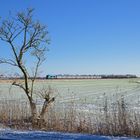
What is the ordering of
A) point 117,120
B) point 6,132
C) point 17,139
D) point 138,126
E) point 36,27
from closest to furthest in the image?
point 17,139 → point 6,132 → point 138,126 → point 117,120 → point 36,27

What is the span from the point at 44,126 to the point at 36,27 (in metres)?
3.81

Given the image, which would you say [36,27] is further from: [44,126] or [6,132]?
[6,132]

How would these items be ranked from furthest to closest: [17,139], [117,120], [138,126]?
[117,120] → [138,126] → [17,139]

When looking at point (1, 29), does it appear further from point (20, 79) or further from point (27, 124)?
point (27, 124)

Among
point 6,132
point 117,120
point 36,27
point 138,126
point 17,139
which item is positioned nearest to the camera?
point 17,139

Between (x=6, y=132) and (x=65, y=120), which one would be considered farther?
(x=65, y=120)

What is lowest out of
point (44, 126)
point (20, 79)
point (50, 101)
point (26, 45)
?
point (44, 126)

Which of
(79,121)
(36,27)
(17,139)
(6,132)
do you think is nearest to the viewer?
(17,139)

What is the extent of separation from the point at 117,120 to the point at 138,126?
1.00 metres

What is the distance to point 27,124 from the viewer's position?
1298 centimetres

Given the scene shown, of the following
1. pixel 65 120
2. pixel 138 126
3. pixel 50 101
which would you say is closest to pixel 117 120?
pixel 138 126

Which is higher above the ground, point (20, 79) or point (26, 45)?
point (26, 45)

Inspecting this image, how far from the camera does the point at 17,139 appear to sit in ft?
25.9

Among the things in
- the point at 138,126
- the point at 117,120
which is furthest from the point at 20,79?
the point at 138,126
